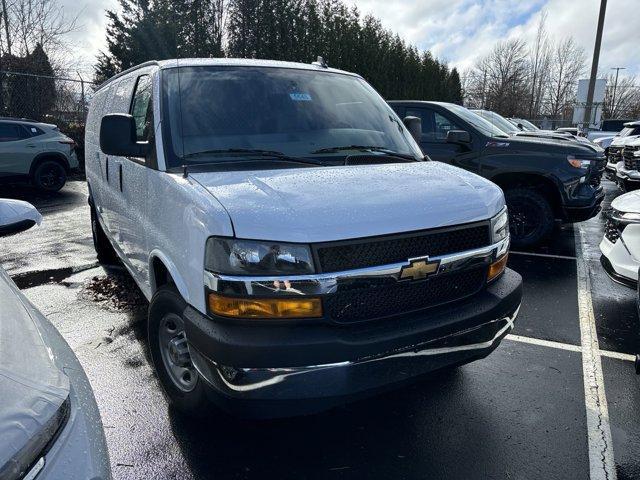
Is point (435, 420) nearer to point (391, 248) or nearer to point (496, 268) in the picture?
point (496, 268)

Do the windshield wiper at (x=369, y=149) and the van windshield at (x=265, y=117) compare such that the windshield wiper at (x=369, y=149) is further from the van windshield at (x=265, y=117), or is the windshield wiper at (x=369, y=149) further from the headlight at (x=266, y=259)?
the headlight at (x=266, y=259)

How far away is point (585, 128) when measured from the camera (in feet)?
76.1

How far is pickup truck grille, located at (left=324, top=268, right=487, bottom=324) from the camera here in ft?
7.13

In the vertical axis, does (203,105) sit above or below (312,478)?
above

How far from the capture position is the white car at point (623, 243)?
4.01 metres

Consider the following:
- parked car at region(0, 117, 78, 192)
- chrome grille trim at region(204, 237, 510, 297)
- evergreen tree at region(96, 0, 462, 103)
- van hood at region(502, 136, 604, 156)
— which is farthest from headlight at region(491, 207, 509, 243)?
evergreen tree at region(96, 0, 462, 103)

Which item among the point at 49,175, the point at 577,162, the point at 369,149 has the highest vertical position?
A: the point at 369,149

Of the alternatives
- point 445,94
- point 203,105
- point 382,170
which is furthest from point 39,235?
point 445,94

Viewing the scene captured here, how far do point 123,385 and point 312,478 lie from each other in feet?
4.94

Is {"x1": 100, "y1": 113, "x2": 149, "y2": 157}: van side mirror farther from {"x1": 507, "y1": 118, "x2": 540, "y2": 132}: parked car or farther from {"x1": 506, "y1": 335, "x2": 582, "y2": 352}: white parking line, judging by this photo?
{"x1": 507, "y1": 118, "x2": 540, "y2": 132}: parked car

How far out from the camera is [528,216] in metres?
6.66

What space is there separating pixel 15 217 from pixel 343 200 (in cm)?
168

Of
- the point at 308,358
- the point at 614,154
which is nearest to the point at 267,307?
the point at 308,358

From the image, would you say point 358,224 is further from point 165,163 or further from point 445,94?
point 445,94
